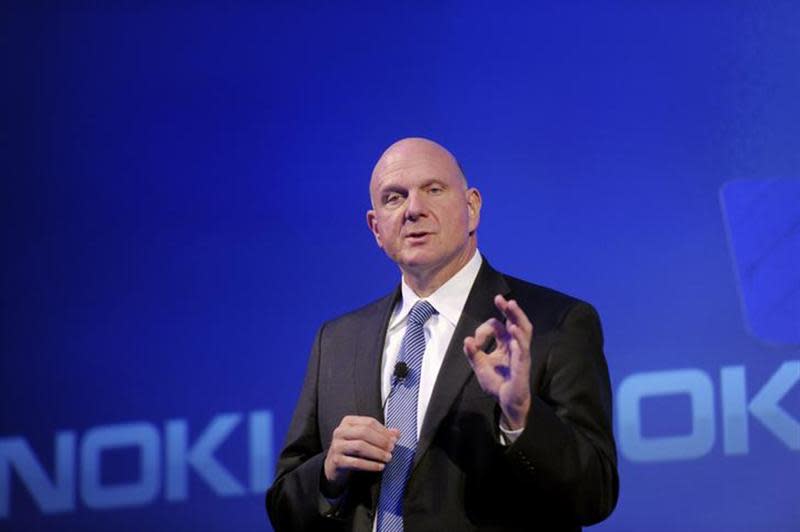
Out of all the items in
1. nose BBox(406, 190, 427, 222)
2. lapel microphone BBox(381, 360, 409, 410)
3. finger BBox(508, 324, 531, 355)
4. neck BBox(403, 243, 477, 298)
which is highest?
nose BBox(406, 190, 427, 222)

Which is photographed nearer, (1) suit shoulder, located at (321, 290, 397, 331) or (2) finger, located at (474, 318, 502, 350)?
(2) finger, located at (474, 318, 502, 350)

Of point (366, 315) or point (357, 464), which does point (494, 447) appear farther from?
point (366, 315)

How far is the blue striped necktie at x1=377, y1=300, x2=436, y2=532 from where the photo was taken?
2.00 meters

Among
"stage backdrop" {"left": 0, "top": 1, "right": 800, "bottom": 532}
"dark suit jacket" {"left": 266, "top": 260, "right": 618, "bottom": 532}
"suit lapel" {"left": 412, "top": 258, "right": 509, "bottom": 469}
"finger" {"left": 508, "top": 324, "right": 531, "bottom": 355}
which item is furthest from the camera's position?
"stage backdrop" {"left": 0, "top": 1, "right": 800, "bottom": 532}

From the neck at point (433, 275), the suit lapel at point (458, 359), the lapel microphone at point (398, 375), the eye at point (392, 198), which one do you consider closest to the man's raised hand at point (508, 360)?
the suit lapel at point (458, 359)

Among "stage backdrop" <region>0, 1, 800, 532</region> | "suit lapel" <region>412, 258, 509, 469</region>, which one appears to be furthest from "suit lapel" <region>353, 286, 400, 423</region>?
"stage backdrop" <region>0, 1, 800, 532</region>

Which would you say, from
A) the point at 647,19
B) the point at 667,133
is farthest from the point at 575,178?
the point at 647,19

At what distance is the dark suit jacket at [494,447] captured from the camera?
6.13 ft

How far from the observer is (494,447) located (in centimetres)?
195

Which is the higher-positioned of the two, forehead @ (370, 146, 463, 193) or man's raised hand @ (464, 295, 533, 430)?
forehead @ (370, 146, 463, 193)

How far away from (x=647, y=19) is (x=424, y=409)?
6.33 ft

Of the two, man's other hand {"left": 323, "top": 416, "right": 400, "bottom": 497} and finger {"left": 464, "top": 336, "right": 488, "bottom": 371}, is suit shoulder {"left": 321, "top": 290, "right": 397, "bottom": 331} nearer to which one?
man's other hand {"left": 323, "top": 416, "right": 400, "bottom": 497}

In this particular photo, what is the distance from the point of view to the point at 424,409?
80.7 inches

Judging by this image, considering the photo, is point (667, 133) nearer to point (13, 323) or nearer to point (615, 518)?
point (615, 518)
